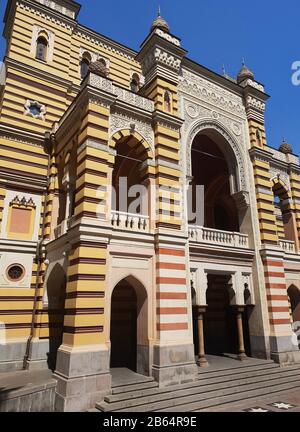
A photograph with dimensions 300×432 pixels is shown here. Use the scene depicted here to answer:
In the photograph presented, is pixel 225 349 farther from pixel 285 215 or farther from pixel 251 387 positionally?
pixel 285 215

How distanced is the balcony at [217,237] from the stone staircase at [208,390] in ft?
16.1

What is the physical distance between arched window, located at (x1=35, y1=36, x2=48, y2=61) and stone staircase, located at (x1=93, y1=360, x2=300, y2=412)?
15.5m

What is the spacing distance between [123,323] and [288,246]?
9.64 meters

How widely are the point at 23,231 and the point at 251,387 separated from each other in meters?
10.6

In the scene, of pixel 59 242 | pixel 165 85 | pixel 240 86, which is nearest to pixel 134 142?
pixel 165 85

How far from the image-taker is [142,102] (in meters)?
12.6

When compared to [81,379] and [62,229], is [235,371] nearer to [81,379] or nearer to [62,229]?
[81,379]

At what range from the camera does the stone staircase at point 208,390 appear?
8.57 meters

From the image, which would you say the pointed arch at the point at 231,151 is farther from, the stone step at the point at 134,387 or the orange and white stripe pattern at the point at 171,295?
the stone step at the point at 134,387

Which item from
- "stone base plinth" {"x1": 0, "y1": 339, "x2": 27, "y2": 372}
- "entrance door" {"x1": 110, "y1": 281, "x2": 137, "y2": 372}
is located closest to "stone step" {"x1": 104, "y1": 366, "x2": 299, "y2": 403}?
"entrance door" {"x1": 110, "y1": 281, "x2": 137, "y2": 372}

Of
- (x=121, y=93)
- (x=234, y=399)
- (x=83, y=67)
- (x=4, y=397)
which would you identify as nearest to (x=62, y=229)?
(x=4, y=397)

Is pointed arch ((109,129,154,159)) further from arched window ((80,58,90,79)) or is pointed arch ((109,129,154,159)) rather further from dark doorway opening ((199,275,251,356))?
arched window ((80,58,90,79))

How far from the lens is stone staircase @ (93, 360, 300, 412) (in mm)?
8570

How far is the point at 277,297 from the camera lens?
1398 cm
